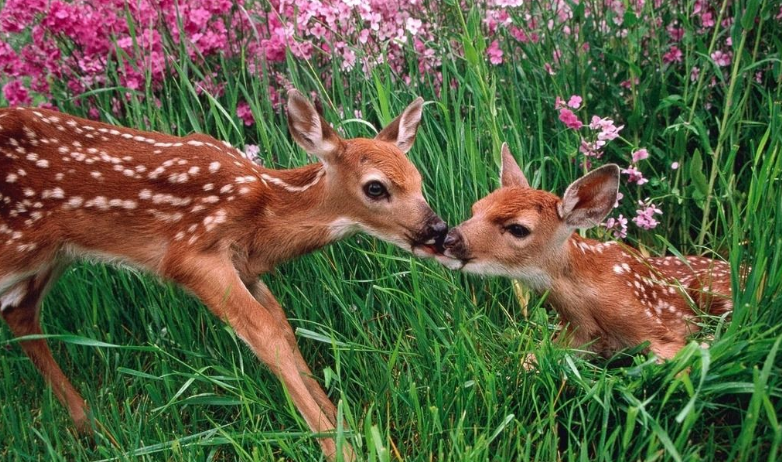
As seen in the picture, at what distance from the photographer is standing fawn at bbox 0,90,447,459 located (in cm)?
410

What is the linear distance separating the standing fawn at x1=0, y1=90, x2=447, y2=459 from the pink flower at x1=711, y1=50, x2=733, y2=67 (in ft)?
5.79

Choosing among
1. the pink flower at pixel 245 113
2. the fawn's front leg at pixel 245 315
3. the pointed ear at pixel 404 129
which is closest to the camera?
the fawn's front leg at pixel 245 315

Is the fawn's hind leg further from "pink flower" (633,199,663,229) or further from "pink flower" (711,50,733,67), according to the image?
"pink flower" (711,50,733,67)

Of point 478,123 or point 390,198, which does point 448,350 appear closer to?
point 390,198

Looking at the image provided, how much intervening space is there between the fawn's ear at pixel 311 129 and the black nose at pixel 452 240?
61cm

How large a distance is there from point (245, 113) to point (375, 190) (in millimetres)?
1764

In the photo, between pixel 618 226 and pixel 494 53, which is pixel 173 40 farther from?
pixel 618 226

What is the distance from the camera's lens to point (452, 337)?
13.1 ft

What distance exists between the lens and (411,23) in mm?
5035

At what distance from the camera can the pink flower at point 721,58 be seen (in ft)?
16.6

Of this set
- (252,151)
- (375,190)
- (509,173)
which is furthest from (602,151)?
(252,151)

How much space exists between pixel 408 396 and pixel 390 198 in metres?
0.82

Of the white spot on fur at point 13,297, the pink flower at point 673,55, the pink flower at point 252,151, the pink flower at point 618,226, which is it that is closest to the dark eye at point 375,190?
the pink flower at point 618,226

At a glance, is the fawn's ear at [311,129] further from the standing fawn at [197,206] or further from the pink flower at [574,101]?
the pink flower at [574,101]
